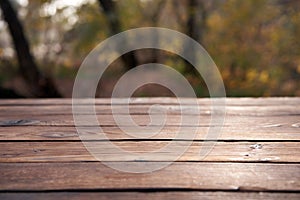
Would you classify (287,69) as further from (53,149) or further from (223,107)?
(53,149)

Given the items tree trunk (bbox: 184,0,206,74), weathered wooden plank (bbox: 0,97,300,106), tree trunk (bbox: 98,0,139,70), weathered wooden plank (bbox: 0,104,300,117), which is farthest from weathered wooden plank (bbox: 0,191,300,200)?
tree trunk (bbox: 184,0,206,74)

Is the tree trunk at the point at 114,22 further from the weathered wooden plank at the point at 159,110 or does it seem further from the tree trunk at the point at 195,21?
the weathered wooden plank at the point at 159,110

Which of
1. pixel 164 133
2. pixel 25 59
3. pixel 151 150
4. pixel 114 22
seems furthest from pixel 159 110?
pixel 114 22

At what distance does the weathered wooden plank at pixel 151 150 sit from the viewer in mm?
896

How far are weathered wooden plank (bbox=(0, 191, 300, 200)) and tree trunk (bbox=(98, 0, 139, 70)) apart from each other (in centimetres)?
326

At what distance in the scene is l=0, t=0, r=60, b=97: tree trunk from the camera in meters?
3.37

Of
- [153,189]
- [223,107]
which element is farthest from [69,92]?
[153,189]

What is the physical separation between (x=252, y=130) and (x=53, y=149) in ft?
1.86

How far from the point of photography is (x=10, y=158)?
2.99 feet

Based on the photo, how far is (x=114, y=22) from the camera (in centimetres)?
391

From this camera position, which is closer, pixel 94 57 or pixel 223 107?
pixel 223 107

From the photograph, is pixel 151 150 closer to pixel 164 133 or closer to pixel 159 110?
pixel 164 133

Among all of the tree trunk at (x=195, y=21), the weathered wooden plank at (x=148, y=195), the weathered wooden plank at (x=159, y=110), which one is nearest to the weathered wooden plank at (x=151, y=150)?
the weathered wooden plank at (x=148, y=195)

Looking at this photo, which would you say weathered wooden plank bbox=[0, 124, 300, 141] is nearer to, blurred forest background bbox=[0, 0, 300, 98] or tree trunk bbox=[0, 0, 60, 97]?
tree trunk bbox=[0, 0, 60, 97]
